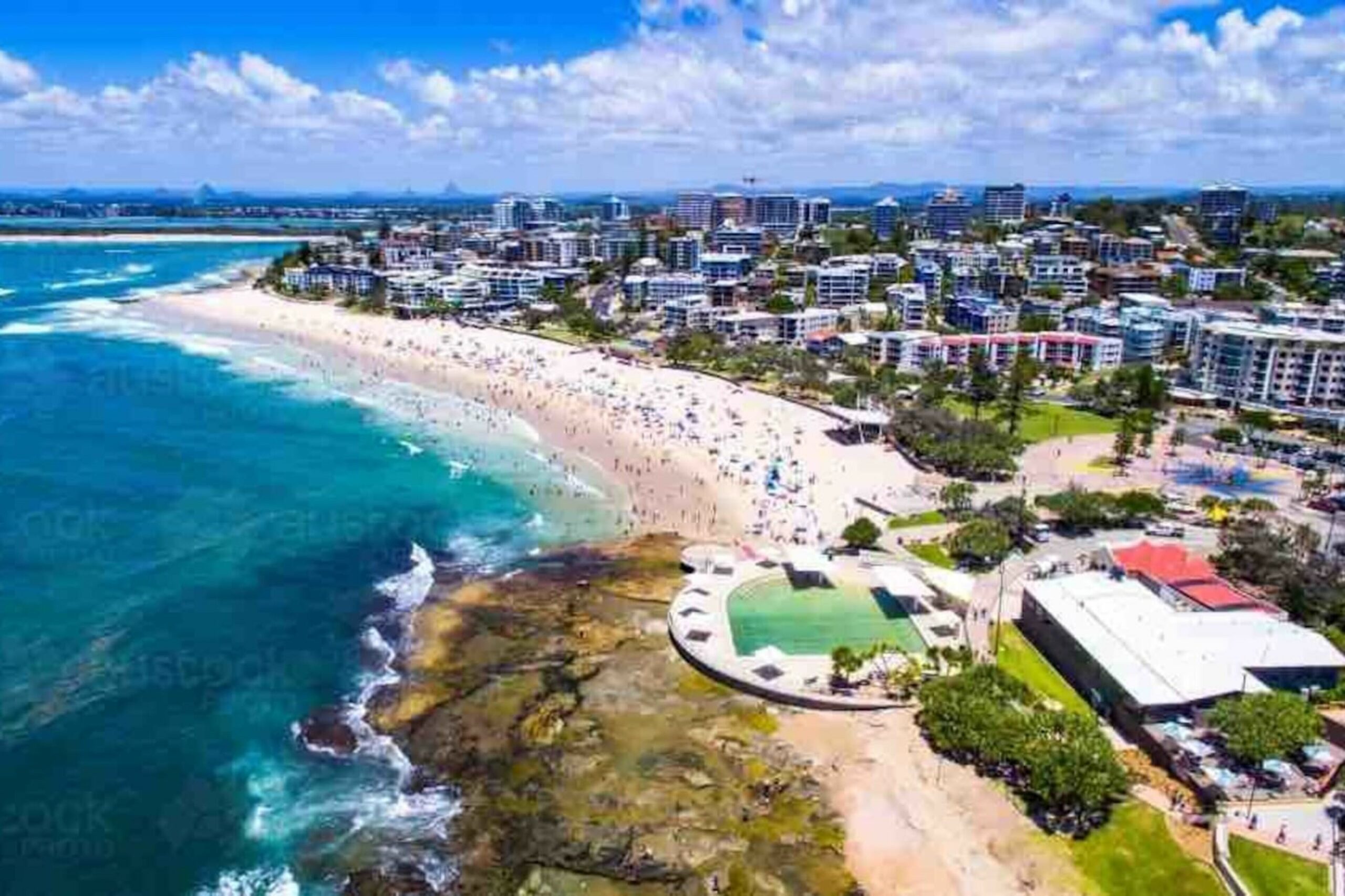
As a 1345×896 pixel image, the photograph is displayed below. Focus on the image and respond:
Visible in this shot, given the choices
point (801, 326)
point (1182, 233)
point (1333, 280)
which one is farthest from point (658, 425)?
point (1182, 233)

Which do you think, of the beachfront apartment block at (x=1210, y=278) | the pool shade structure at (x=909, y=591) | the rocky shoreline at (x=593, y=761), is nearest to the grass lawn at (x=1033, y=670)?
the pool shade structure at (x=909, y=591)

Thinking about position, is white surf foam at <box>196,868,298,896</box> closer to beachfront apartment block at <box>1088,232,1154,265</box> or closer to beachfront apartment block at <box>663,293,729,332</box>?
beachfront apartment block at <box>663,293,729,332</box>

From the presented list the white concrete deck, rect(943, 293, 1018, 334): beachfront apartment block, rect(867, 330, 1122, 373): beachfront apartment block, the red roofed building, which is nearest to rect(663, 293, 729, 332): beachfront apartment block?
rect(867, 330, 1122, 373): beachfront apartment block

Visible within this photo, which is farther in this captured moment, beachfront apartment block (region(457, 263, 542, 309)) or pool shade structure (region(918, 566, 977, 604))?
beachfront apartment block (region(457, 263, 542, 309))

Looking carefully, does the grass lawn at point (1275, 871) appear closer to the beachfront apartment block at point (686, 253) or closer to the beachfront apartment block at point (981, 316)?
the beachfront apartment block at point (981, 316)

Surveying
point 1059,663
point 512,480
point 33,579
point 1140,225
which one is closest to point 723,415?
point 512,480

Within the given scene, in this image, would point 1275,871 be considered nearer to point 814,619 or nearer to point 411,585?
point 814,619
